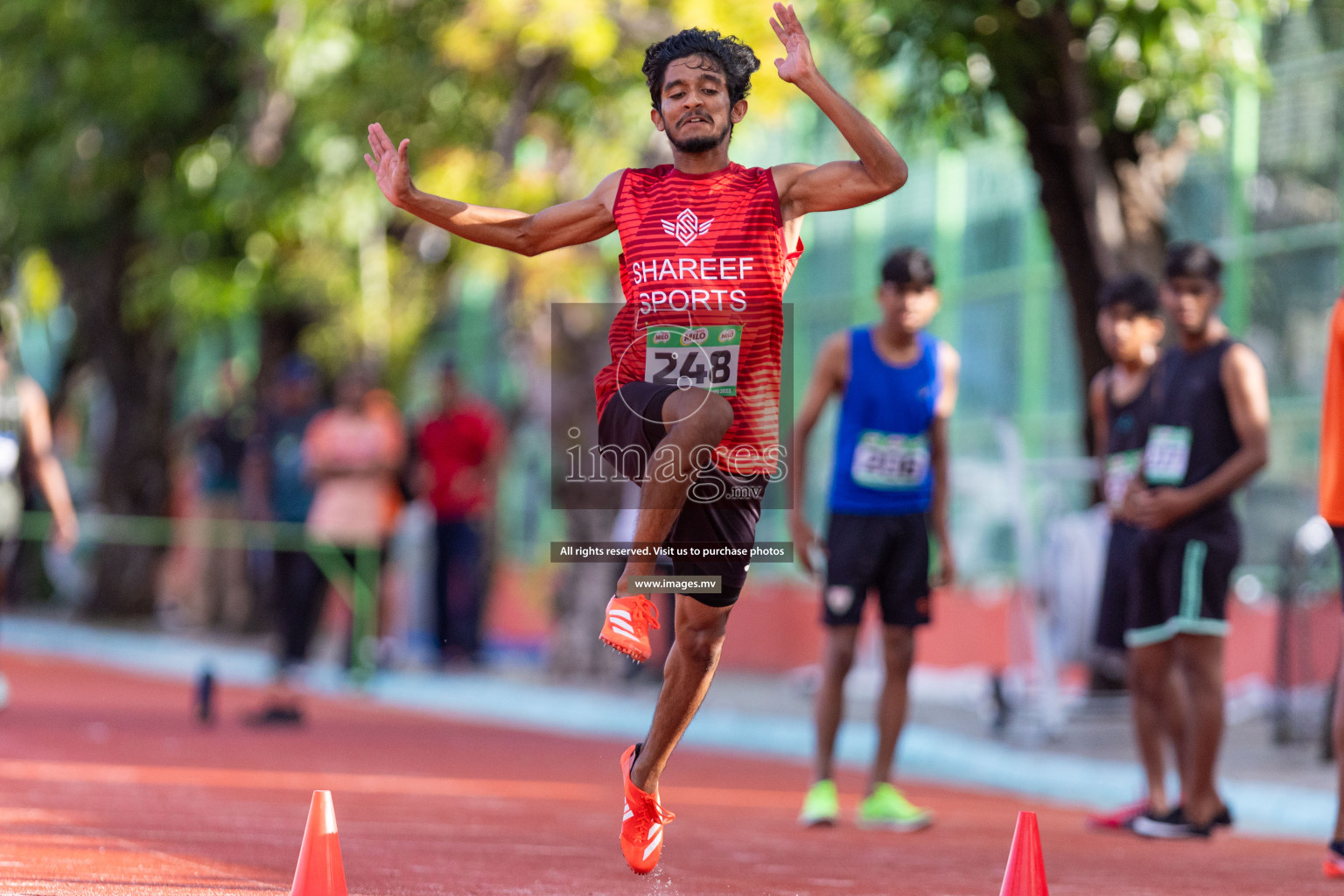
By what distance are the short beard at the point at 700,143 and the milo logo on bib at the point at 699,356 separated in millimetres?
516

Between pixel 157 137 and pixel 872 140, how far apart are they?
18278mm

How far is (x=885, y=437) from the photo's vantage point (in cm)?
844

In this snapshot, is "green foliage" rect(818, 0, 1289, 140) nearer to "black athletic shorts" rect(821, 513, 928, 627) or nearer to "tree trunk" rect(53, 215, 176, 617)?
"black athletic shorts" rect(821, 513, 928, 627)

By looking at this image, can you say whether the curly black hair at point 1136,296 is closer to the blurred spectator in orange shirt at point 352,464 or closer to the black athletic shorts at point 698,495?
the black athletic shorts at point 698,495

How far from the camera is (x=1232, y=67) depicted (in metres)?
10.7

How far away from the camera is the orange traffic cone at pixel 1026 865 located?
202 inches

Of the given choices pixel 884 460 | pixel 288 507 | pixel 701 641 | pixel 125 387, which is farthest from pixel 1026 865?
pixel 125 387

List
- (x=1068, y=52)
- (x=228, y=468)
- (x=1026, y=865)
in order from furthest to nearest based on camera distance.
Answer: (x=228, y=468)
(x=1068, y=52)
(x=1026, y=865)

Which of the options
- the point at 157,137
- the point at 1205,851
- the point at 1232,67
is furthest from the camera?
the point at 157,137

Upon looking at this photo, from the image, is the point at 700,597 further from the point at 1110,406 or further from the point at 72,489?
the point at 72,489

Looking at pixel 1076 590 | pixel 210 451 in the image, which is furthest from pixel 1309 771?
pixel 210 451

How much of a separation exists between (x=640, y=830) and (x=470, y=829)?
6.16 feet

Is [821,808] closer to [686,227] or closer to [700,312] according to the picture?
[700,312]

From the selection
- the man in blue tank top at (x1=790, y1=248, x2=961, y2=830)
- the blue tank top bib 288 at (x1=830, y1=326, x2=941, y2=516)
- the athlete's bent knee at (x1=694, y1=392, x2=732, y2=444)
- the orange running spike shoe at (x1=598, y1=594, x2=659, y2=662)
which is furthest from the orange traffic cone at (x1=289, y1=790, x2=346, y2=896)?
the blue tank top bib 288 at (x1=830, y1=326, x2=941, y2=516)
